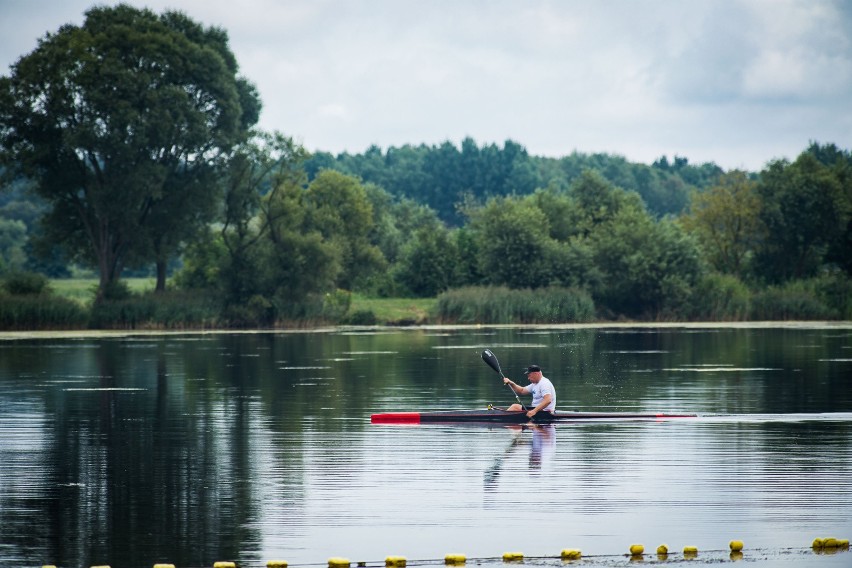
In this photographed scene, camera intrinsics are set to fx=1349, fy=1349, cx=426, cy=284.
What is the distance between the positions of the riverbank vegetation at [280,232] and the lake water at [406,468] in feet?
109

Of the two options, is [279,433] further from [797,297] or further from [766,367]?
[797,297]

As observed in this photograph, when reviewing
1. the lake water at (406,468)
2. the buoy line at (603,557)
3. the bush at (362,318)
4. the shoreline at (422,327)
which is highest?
the bush at (362,318)

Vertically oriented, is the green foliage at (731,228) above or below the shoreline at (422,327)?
above

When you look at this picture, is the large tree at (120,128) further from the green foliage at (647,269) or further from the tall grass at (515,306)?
the green foliage at (647,269)

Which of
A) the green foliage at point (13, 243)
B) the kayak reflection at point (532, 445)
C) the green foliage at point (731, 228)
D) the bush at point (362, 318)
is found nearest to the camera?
the kayak reflection at point (532, 445)

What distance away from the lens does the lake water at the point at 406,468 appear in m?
16.9

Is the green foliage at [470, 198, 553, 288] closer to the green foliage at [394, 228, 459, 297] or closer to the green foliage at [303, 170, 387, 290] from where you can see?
the green foliage at [394, 228, 459, 297]

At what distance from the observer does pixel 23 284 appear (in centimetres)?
7769

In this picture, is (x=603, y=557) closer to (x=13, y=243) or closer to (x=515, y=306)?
(x=515, y=306)

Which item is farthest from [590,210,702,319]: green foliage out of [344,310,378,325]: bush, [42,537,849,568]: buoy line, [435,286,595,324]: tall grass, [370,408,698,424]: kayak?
[42,537,849,568]: buoy line

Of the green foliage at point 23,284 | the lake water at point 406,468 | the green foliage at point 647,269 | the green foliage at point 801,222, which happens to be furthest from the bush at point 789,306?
the green foliage at point 23,284

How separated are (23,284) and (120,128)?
10783 mm

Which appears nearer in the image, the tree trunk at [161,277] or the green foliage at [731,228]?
the tree trunk at [161,277]

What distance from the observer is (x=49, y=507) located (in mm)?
19297
